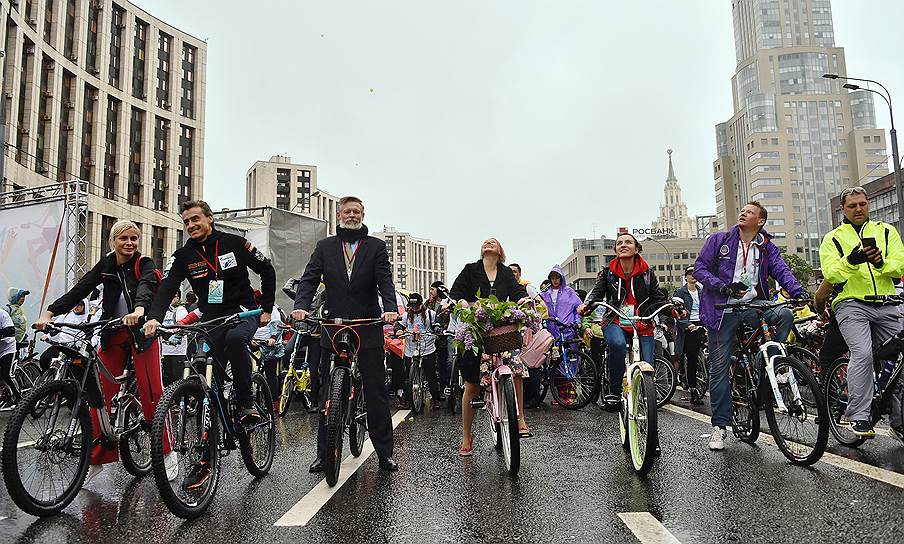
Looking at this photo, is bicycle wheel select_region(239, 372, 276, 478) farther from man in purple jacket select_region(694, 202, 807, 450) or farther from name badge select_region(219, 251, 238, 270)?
man in purple jacket select_region(694, 202, 807, 450)

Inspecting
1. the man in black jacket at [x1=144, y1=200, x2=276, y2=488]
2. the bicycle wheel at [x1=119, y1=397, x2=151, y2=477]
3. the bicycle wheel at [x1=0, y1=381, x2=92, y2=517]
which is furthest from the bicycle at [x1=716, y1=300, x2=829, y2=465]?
the bicycle wheel at [x1=0, y1=381, x2=92, y2=517]

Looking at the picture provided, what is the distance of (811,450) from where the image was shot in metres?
4.84

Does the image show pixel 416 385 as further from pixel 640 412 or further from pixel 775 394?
pixel 775 394

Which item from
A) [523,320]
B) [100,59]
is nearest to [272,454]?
[523,320]

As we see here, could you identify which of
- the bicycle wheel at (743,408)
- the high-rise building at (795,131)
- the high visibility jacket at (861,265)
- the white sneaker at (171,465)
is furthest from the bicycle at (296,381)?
the high-rise building at (795,131)

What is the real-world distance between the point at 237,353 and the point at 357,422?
128 cm

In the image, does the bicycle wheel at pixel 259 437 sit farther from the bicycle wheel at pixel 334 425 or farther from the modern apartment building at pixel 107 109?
the modern apartment building at pixel 107 109

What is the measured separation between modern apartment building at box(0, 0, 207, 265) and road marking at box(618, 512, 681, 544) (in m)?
38.2

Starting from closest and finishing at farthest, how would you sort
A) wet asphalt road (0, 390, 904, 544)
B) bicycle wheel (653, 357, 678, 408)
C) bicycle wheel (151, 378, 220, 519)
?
wet asphalt road (0, 390, 904, 544) → bicycle wheel (151, 378, 220, 519) → bicycle wheel (653, 357, 678, 408)

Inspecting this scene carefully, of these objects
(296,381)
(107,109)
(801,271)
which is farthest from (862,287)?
(801,271)

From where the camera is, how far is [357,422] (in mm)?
5699

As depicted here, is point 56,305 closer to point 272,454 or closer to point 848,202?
point 272,454

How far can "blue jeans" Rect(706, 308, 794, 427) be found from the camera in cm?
567

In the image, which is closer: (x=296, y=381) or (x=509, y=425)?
(x=509, y=425)
